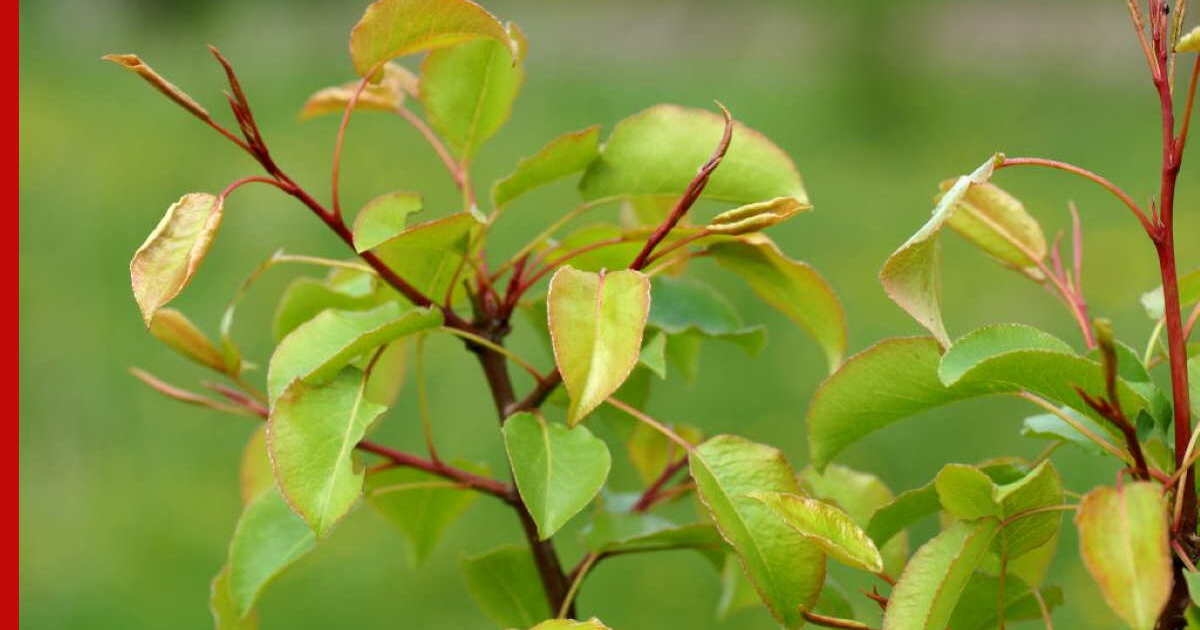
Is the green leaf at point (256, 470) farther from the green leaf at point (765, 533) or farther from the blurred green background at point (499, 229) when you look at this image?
the blurred green background at point (499, 229)

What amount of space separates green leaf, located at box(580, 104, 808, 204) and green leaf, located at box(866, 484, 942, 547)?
0.19m

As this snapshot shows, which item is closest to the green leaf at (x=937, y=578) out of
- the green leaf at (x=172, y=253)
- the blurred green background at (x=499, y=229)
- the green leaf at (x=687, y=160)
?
the green leaf at (x=687, y=160)

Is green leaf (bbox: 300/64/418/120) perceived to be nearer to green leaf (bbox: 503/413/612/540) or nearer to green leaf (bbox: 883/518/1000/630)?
green leaf (bbox: 503/413/612/540)

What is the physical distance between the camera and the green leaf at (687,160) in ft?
2.60

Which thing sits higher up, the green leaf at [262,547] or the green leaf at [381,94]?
the green leaf at [381,94]

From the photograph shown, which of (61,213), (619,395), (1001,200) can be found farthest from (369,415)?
(61,213)

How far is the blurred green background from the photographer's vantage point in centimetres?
257

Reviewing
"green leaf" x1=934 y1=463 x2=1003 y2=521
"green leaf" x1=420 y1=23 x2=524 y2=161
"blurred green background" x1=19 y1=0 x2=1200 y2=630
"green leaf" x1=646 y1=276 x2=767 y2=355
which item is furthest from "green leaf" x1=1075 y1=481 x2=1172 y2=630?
"blurred green background" x1=19 y1=0 x2=1200 y2=630

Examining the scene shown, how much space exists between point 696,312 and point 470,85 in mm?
194

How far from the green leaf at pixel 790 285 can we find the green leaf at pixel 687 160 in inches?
1.2

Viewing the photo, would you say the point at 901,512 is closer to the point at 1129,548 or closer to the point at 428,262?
the point at 1129,548

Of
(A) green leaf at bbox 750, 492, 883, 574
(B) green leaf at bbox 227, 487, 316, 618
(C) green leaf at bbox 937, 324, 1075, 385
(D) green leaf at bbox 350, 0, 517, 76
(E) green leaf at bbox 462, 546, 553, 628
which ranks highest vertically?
(D) green leaf at bbox 350, 0, 517, 76

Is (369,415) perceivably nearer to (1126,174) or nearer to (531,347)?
(531,347)

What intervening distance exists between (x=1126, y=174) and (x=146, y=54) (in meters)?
3.25
